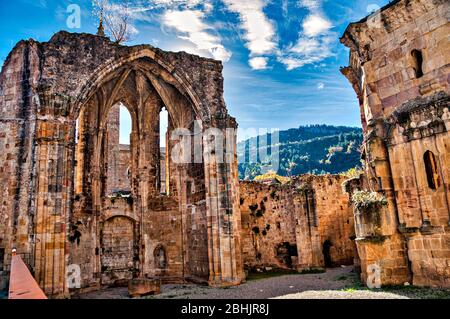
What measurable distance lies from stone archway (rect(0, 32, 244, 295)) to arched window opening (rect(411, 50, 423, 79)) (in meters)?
7.04

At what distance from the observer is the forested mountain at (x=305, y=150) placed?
8025 centimetres

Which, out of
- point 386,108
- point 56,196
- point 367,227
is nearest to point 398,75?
point 386,108

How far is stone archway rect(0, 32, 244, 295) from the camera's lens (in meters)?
11.1

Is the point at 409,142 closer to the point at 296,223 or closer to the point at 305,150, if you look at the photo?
the point at 296,223

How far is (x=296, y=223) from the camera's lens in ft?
54.5

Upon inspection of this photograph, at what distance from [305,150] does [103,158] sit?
82853 millimetres

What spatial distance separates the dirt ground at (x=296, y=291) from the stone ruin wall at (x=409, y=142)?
0.72 meters

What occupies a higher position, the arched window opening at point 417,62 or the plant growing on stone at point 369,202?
the arched window opening at point 417,62

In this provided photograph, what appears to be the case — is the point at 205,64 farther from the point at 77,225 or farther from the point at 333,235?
the point at 333,235

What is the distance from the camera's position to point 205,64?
15.1 meters

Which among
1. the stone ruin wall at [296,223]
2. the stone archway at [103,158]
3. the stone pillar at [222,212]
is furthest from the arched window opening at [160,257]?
the stone ruin wall at [296,223]

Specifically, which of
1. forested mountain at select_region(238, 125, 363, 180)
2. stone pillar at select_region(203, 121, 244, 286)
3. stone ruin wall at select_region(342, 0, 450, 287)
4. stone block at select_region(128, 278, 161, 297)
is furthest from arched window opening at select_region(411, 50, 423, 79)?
forested mountain at select_region(238, 125, 363, 180)

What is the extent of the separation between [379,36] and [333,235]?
10139mm

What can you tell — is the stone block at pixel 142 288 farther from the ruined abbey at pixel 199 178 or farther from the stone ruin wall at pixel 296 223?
the stone ruin wall at pixel 296 223
